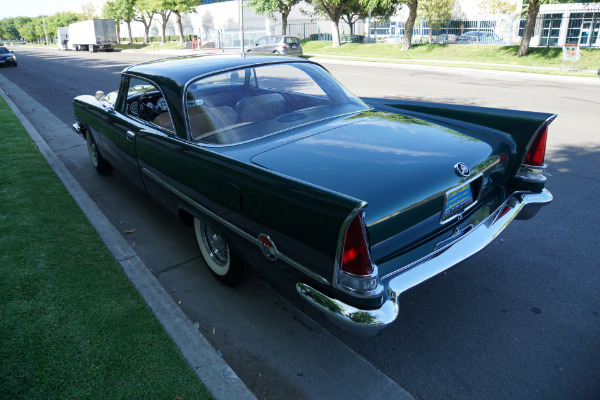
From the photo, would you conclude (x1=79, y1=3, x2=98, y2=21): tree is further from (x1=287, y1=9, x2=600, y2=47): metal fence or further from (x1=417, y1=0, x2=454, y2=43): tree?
(x1=417, y1=0, x2=454, y2=43): tree

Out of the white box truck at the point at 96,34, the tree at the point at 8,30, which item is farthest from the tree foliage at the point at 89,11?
the tree at the point at 8,30

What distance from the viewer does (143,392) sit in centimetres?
234

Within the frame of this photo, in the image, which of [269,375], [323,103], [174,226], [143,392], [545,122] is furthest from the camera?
[174,226]

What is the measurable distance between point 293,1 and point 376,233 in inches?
1451

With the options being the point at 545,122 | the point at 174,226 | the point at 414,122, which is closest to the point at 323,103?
the point at 414,122

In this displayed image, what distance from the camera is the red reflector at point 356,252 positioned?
6.74 ft

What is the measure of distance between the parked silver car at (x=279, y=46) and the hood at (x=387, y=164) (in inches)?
1005

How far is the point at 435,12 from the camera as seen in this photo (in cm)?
3906

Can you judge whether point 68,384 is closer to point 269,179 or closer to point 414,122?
point 269,179

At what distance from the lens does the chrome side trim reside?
2239 millimetres

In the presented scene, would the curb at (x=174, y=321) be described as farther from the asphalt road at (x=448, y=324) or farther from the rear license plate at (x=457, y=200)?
the rear license plate at (x=457, y=200)

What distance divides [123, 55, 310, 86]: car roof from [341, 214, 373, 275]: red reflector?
77.5 inches

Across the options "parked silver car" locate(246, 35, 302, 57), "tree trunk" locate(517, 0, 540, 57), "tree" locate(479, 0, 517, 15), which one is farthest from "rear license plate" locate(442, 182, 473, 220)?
"tree" locate(479, 0, 517, 15)

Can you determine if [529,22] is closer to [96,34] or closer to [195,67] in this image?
[195,67]
